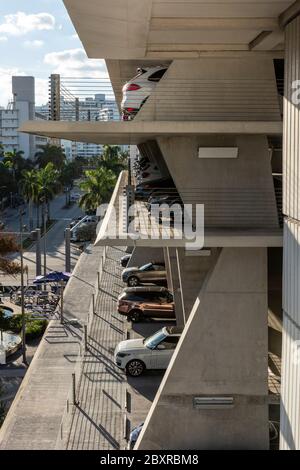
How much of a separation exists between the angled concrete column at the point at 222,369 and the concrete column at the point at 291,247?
162 centimetres

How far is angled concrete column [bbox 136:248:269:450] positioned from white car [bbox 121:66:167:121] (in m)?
3.81

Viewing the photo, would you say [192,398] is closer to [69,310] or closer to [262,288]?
[262,288]

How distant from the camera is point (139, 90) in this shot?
1305 centimetres

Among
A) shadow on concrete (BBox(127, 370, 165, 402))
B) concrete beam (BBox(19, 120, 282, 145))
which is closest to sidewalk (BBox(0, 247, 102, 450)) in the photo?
shadow on concrete (BBox(127, 370, 165, 402))

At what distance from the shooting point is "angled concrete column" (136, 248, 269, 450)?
12.4 m

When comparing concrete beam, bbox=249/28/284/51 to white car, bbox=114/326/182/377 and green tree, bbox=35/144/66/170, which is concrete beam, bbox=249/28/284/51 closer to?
white car, bbox=114/326/182/377

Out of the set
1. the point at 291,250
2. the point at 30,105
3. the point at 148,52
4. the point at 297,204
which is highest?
the point at 30,105

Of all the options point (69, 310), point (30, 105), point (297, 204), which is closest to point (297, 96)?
point (297, 204)

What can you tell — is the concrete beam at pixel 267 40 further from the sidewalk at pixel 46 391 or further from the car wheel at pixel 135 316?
the car wheel at pixel 135 316

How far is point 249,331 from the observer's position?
41.4 ft

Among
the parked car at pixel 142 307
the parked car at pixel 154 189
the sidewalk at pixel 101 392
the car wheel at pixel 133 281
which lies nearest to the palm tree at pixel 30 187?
the car wheel at pixel 133 281

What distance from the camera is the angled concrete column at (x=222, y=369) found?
12.4m

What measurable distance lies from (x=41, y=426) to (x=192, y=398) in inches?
191

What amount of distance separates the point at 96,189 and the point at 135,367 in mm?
A: 34874
